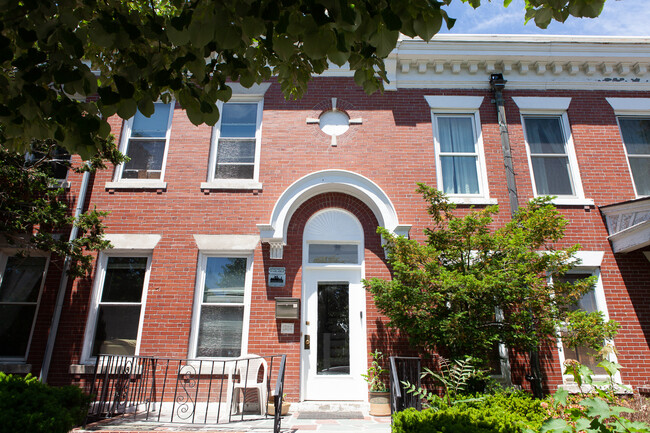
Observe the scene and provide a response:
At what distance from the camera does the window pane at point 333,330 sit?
7359mm

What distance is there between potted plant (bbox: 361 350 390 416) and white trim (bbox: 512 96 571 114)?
6204mm

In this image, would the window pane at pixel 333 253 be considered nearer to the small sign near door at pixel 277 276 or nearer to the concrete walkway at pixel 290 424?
the small sign near door at pixel 277 276

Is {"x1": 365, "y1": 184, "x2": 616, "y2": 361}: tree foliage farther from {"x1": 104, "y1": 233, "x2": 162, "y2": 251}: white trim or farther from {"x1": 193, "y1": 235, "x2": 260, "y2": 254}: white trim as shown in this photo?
{"x1": 104, "y1": 233, "x2": 162, "y2": 251}: white trim

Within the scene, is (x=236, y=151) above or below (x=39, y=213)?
above

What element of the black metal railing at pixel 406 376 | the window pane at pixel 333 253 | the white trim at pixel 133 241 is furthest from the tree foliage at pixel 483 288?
the white trim at pixel 133 241

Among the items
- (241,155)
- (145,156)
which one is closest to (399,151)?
(241,155)

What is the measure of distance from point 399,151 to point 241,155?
133 inches

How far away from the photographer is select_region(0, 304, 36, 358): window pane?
7.41 meters

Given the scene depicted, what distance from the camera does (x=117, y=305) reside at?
7637 millimetres

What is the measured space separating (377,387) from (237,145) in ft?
18.4

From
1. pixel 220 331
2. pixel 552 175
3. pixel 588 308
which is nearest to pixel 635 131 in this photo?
pixel 552 175

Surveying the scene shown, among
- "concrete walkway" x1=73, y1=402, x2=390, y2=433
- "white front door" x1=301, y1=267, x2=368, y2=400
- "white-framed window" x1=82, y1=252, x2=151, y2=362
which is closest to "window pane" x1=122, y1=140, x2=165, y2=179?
"white-framed window" x1=82, y1=252, x2=151, y2=362

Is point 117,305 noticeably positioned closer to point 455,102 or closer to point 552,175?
point 455,102

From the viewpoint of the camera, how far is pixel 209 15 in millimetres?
2293
